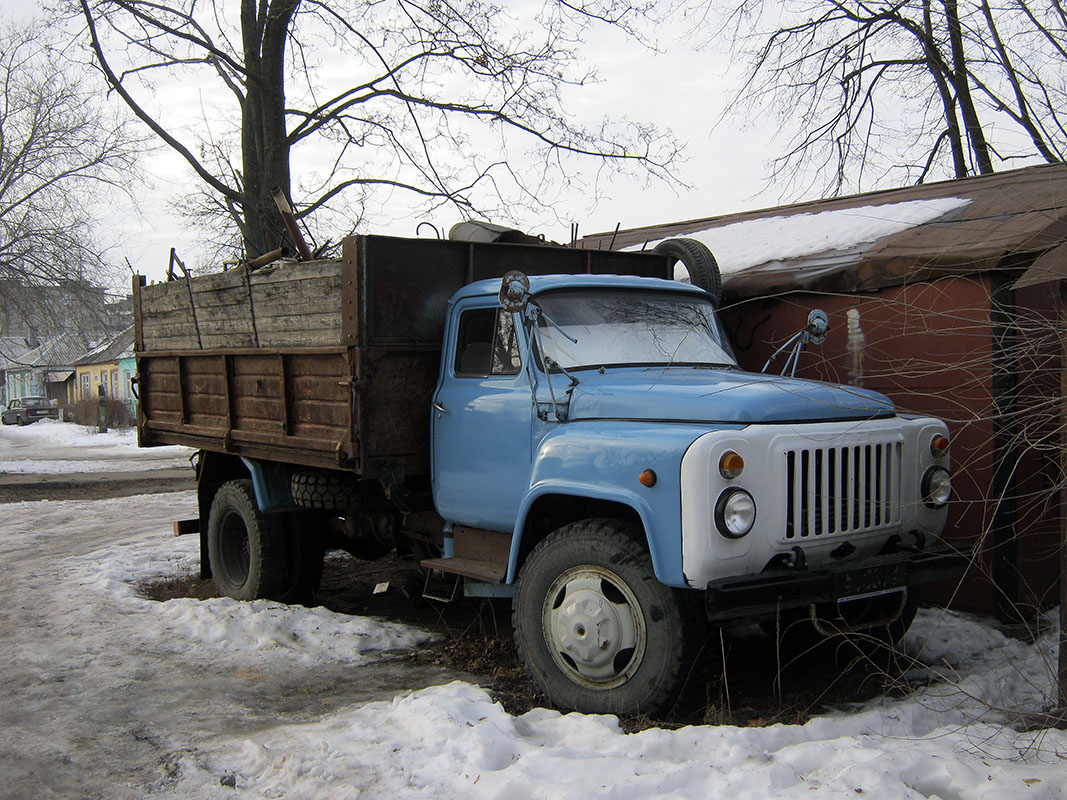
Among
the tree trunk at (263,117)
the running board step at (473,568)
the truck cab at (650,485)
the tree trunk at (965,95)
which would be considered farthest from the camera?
the tree trunk at (965,95)

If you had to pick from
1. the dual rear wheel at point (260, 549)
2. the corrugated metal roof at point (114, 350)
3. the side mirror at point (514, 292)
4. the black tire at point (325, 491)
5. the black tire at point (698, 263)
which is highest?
the corrugated metal roof at point (114, 350)

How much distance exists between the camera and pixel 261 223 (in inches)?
489

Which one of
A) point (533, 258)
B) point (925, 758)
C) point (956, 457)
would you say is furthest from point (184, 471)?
point (925, 758)

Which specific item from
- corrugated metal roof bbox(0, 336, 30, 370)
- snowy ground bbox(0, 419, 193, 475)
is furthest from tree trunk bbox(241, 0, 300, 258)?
corrugated metal roof bbox(0, 336, 30, 370)

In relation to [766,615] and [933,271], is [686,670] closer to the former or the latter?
[766,615]

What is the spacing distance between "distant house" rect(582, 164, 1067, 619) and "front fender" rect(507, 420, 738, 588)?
149 centimetres

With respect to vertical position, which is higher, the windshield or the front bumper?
the windshield

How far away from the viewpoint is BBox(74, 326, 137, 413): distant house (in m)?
49.6

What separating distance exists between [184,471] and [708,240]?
14.1m

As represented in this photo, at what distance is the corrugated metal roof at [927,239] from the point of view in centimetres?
603

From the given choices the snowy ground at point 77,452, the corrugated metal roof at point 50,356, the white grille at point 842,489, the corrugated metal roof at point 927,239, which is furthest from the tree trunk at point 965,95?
the corrugated metal roof at point 50,356

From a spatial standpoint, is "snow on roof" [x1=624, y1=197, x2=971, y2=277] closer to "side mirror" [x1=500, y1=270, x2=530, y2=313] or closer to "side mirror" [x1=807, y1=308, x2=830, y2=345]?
"side mirror" [x1=807, y1=308, x2=830, y2=345]

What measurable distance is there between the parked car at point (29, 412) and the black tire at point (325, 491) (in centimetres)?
4493

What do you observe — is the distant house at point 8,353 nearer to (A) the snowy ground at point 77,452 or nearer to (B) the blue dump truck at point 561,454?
(A) the snowy ground at point 77,452
